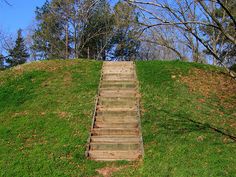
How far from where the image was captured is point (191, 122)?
35.1ft

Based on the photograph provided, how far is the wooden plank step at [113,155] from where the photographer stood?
9.12 m

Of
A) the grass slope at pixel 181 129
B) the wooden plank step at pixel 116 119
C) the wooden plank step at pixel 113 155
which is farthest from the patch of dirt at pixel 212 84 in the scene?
the wooden plank step at pixel 113 155

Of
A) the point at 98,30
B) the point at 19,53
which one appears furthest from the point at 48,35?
the point at 19,53

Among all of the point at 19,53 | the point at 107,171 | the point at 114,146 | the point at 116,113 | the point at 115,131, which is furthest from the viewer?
the point at 19,53

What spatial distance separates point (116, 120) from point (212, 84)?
497 cm

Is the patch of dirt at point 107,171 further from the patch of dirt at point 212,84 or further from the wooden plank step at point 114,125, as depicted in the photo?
the patch of dirt at point 212,84

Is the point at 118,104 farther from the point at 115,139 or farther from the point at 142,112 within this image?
the point at 115,139

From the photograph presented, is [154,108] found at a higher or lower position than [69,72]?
lower

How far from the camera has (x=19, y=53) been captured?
1647 inches

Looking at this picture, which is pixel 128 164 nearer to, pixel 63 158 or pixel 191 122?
pixel 63 158

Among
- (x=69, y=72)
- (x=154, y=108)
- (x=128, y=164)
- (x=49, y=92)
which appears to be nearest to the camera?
(x=128, y=164)

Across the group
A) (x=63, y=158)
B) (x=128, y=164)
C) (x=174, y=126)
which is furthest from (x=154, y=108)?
(x=63, y=158)

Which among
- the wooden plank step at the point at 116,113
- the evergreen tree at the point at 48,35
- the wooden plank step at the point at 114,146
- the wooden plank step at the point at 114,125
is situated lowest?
the wooden plank step at the point at 114,146

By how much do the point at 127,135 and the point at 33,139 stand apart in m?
2.66
